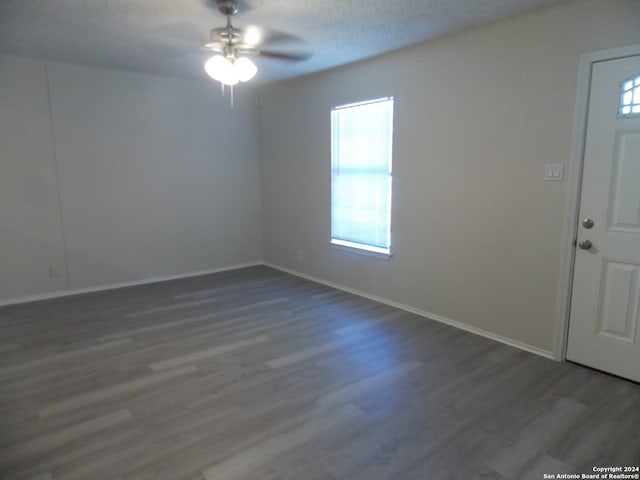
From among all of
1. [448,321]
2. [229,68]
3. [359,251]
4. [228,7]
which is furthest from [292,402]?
[228,7]

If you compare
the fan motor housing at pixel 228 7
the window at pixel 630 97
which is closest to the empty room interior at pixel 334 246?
the window at pixel 630 97

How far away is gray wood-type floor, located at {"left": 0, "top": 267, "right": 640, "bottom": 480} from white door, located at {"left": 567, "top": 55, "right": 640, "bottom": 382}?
221 millimetres

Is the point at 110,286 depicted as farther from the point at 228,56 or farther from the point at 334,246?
the point at 228,56

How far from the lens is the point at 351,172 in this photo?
4551mm

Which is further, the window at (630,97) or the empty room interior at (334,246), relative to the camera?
the window at (630,97)

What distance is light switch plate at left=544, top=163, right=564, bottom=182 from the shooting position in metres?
2.87

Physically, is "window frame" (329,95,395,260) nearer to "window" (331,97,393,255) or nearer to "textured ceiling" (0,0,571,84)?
"window" (331,97,393,255)

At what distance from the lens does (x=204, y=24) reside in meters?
3.08

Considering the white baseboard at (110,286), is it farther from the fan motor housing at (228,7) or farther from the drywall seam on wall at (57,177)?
the fan motor housing at (228,7)

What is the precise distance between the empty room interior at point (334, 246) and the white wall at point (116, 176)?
27 millimetres

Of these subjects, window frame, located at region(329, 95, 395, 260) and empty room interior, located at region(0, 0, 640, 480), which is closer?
empty room interior, located at region(0, 0, 640, 480)

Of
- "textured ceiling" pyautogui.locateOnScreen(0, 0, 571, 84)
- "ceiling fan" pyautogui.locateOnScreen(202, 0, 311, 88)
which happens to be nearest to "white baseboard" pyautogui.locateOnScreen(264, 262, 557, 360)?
"textured ceiling" pyautogui.locateOnScreen(0, 0, 571, 84)

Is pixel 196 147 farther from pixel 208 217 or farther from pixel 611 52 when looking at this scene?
pixel 611 52

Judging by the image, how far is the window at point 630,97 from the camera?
99.3 inches
